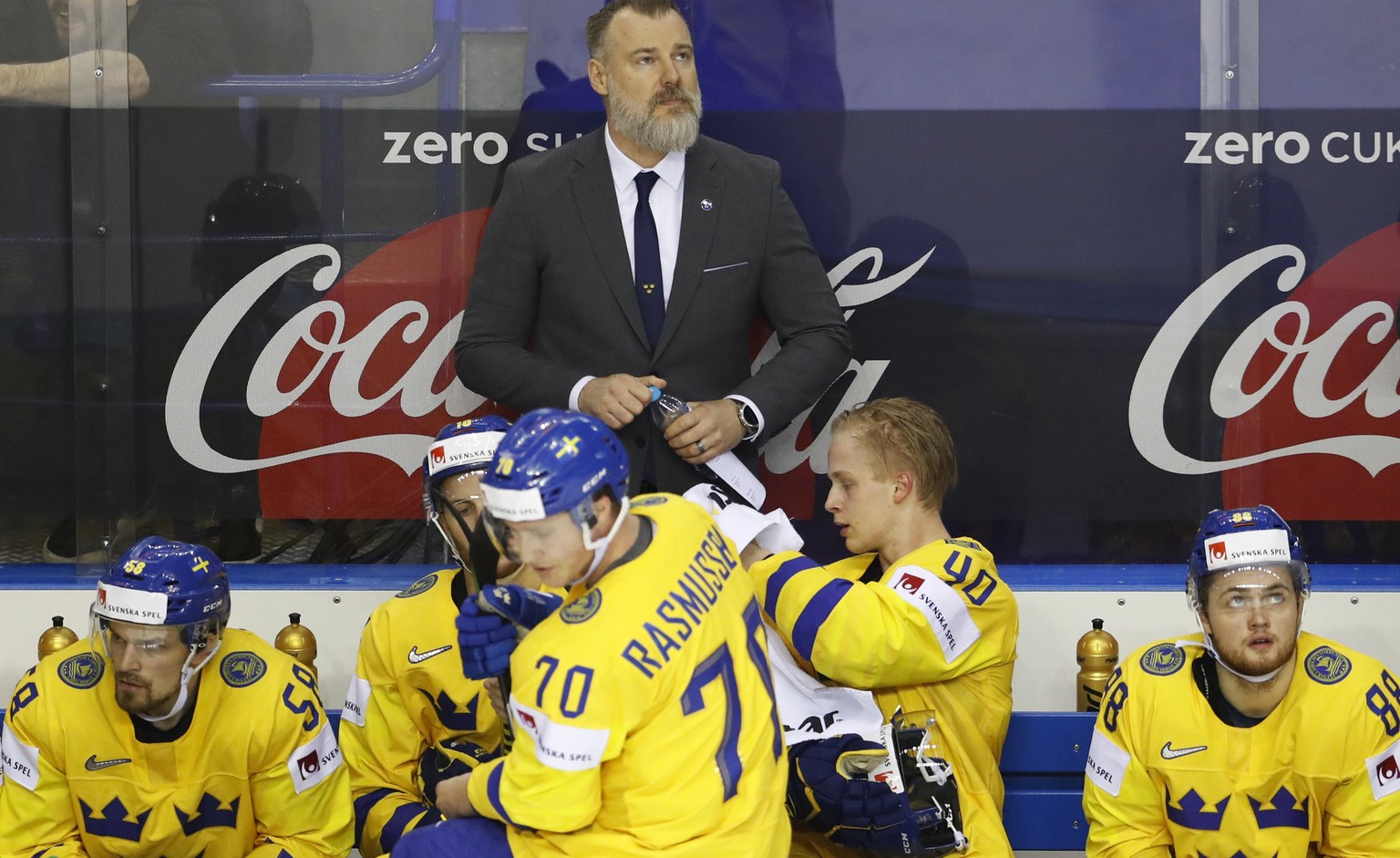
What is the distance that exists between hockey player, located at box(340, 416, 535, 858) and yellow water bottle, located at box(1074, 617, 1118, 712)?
1.68 m

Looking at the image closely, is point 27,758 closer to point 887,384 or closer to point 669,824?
point 669,824

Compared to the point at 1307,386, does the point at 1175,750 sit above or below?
below

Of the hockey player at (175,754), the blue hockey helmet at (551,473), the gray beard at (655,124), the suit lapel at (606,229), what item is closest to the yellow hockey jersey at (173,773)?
the hockey player at (175,754)

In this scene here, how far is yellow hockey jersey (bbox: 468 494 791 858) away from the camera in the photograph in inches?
104

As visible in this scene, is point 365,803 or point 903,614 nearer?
point 903,614

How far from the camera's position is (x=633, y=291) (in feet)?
14.5

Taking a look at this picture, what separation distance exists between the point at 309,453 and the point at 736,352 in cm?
142

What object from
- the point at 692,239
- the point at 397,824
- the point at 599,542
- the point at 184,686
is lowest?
the point at 397,824

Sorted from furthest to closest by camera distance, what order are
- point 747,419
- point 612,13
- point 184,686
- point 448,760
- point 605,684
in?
point 612,13 → point 747,419 → point 448,760 → point 184,686 → point 605,684

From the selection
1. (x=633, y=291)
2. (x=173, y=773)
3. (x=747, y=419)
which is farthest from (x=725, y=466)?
(x=173, y=773)

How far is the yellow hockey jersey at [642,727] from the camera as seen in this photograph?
2.64 m

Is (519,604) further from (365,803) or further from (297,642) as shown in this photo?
(297,642)

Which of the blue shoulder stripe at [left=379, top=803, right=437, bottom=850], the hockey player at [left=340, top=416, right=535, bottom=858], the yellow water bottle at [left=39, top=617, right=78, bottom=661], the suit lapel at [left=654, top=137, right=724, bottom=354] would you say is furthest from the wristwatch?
the yellow water bottle at [left=39, top=617, right=78, bottom=661]

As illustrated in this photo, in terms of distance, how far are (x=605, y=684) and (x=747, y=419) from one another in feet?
5.68
